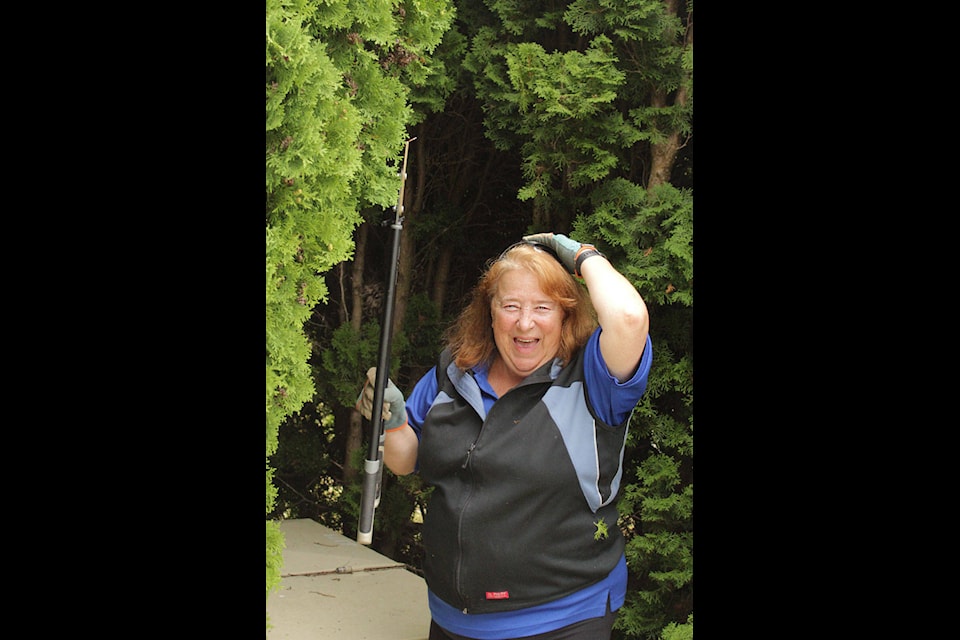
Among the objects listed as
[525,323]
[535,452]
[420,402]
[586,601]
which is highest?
[525,323]

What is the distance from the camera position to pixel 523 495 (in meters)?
2.50

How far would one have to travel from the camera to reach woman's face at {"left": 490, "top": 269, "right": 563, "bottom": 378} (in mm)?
2609

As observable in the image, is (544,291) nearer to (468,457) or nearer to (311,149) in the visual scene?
(468,457)

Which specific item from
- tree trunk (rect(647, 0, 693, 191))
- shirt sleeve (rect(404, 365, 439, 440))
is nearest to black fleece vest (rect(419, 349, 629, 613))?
shirt sleeve (rect(404, 365, 439, 440))

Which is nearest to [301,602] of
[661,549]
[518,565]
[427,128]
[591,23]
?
[518,565]

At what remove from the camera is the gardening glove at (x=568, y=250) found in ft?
8.38

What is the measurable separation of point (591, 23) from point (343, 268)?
1538mm

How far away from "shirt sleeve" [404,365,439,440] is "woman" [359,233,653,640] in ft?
0.10

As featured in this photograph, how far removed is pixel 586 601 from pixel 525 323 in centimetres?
75

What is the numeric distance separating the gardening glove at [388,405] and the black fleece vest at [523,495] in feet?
0.30

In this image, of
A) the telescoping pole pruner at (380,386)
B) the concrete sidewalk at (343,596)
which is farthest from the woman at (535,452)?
the concrete sidewalk at (343,596)

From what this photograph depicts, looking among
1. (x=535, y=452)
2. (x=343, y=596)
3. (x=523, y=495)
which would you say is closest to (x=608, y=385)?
(x=535, y=452)

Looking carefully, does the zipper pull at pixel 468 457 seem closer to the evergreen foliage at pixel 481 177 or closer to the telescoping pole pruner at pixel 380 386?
the telescoping pole pruner at pixel 380 386
